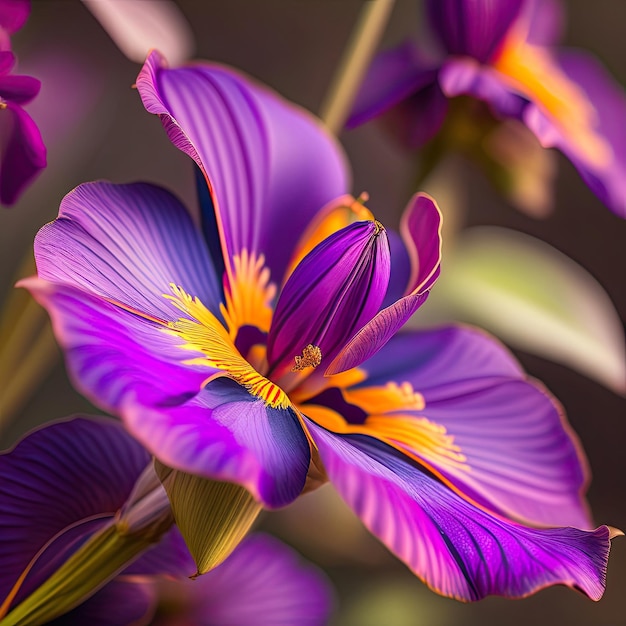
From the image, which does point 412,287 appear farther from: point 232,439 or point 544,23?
point 544,23

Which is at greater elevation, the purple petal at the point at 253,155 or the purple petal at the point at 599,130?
the purple petal at the point at 599,130

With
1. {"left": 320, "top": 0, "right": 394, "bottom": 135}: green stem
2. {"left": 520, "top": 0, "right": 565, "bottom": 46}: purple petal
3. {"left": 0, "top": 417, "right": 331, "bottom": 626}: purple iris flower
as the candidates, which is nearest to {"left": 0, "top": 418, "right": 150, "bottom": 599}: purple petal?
{"left": 0, "top": 417, "right": 331, "bottom": 626}: purple iris flower

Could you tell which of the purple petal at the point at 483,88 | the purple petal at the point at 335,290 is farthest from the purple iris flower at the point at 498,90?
the purple petal at the point at 335,290

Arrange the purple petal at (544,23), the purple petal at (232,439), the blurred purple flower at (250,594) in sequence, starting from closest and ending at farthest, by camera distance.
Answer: the purple petal at (232,439) → the blurred purple flower at (250,594) → the purple petal at (544,23)

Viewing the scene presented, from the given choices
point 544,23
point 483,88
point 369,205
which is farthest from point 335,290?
point 369,205

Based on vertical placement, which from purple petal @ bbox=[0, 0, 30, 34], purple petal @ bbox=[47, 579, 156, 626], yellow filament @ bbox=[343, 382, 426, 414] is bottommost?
purple petal @ bbox=[47, 579, 156, 626]

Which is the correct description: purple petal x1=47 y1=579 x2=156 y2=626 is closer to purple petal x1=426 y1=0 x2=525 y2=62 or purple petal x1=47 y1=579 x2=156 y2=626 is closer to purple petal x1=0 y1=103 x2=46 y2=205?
purple petal x1=0 y1=103 x2=46 y2=205

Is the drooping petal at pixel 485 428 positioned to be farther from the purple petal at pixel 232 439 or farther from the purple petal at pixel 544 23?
the purple petal at pixel 544 23
